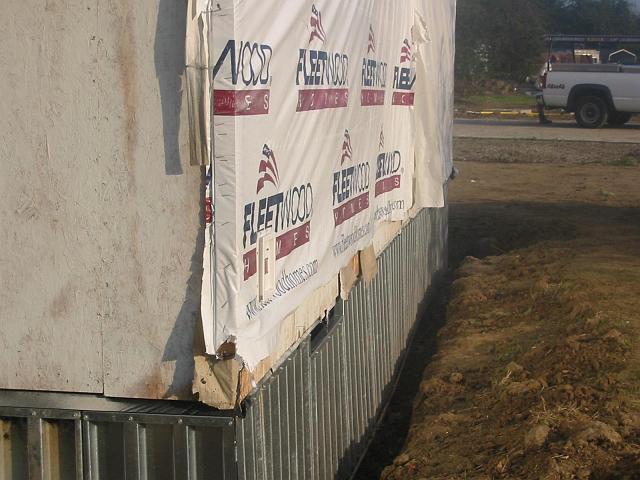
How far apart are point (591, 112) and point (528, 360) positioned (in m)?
21.1

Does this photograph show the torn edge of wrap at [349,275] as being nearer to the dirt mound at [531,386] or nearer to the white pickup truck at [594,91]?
the dirt mound at [531,386]

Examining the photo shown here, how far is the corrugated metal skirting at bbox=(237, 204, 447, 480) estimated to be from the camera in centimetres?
439

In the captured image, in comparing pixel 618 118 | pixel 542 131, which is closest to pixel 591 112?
pixel 618 118

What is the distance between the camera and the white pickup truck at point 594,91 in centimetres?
2589

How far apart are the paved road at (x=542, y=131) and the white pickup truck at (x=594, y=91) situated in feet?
1.41

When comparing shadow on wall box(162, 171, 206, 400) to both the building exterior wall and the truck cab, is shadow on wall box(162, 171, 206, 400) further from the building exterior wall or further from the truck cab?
the truck cab

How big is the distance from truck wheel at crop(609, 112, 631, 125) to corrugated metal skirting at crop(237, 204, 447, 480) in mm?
19108

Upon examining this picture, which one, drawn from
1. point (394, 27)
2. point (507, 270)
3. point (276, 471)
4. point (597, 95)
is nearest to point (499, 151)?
point (597, 95)

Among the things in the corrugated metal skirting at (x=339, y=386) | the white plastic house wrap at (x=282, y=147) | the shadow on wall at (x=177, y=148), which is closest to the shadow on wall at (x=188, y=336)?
the shadow on wall at (x=177, y=148)

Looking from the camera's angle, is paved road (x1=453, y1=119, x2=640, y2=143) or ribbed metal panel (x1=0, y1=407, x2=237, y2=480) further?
paved road (x1=453, y1=119, x2=640, y2=143)

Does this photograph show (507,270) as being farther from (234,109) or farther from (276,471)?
(234,109)

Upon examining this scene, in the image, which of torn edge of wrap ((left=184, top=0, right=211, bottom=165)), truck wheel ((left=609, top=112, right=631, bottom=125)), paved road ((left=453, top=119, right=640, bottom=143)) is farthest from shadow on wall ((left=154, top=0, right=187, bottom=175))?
truck wheel ((left=609, top=112, right=631, bottom=125))

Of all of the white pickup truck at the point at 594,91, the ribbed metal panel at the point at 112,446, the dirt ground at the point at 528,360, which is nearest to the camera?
the ribbed metal panel at the point at 112,446

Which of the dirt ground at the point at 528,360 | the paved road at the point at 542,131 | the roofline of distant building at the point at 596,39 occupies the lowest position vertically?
the dirt ground at the point at 528,360
